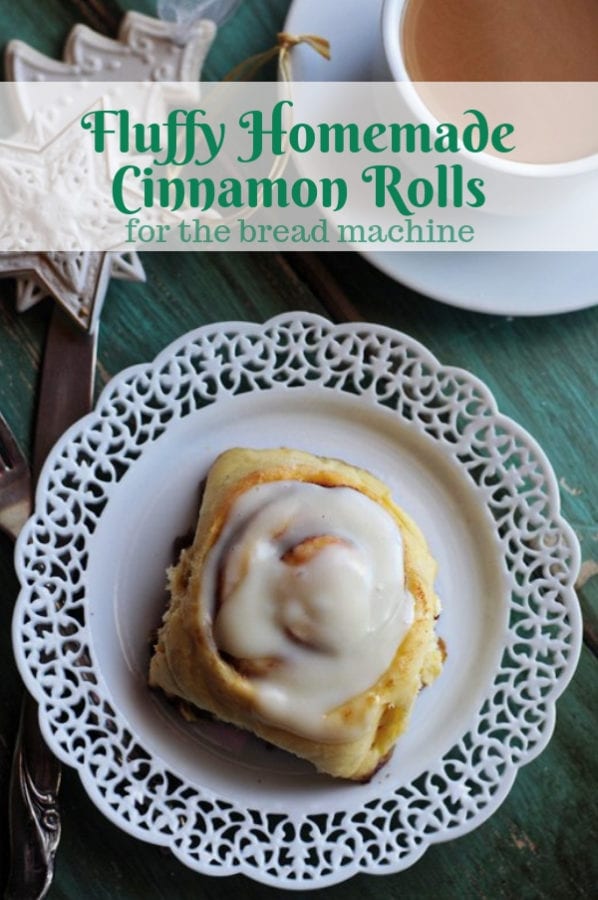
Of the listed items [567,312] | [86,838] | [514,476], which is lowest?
[86,838]

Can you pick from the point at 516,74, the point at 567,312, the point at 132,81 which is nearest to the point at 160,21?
the point at 132,81

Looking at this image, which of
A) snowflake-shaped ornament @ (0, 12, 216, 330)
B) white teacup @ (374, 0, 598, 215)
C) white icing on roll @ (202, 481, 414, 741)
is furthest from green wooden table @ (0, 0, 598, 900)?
white icing on roll @ (202, 481, 414, 741)

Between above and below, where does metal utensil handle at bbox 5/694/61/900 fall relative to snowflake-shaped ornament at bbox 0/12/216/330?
below

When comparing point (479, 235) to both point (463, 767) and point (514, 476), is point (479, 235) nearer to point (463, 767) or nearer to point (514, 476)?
point (514, 476)

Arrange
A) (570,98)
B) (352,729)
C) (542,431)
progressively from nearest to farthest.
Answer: (352,729)
(570,98)
(542,431)

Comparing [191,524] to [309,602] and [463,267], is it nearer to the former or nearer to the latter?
[309,602]

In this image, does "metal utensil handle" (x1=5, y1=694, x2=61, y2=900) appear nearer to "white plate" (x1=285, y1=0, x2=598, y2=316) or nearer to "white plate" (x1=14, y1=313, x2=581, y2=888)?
"white plate" (x1=14, y1=313, x2=581, y2=888)

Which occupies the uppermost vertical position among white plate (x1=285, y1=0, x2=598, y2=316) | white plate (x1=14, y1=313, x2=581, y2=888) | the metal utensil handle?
white plate (x1=285, y1=0, x2=598, y2=316)
